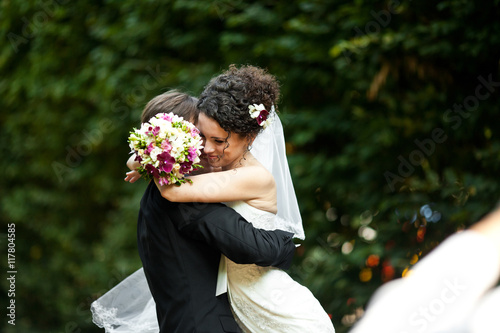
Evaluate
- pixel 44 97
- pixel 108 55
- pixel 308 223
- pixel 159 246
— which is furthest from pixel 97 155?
pixel 159 246

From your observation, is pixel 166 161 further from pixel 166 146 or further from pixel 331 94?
pixel 331 94

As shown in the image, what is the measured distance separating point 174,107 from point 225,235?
696 mm

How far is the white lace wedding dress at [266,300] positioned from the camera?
2455 mm

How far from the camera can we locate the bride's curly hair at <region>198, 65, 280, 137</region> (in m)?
2.49

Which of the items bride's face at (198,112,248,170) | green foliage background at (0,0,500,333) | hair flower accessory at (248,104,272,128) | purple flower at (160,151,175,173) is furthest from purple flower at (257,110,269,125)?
green foliage background at (0,0,500,333)

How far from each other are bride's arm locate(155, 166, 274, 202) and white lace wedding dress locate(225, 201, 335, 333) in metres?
0.10

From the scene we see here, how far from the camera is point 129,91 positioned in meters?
6.07

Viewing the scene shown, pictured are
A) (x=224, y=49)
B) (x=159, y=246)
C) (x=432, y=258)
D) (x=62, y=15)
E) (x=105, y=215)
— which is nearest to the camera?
(x=432, y=258)

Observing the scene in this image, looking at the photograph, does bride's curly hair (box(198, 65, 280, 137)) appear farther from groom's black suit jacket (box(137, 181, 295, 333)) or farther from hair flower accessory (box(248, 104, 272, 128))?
groom's black suit jacket (box(137, 181, 295, 333))

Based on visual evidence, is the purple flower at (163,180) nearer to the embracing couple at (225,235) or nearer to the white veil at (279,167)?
the embracing couple at (225,235)

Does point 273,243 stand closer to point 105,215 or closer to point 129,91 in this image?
point 129,91

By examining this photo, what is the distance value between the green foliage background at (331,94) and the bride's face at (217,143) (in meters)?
2.25

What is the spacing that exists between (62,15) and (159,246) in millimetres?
5268

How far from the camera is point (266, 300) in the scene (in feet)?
8.14
